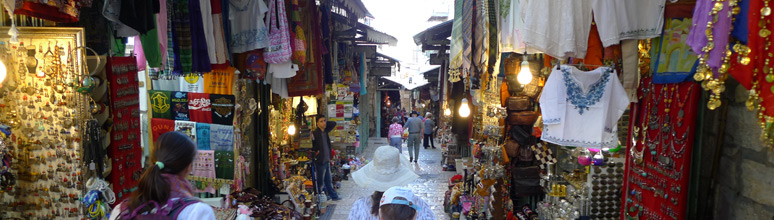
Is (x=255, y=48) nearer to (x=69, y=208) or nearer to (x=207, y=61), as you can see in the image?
(x=207, y=61)

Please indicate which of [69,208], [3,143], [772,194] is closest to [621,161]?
[772,194]

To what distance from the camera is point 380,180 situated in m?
3.29

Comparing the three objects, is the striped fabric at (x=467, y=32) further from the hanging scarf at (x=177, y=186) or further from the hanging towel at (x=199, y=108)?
the hanging scarf at (x=177, y=186)

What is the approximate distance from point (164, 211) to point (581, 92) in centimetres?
317

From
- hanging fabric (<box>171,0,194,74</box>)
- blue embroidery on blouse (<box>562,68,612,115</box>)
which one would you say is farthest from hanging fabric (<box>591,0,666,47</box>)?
hanging fabric (<box>171,0,194,74</box>)

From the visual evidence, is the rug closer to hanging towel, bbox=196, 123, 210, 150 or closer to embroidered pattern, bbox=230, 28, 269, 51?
hanging towel, bbox=196, 123, 210, 150

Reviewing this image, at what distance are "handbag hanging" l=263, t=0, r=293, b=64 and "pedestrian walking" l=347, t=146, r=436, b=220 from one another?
2.18m

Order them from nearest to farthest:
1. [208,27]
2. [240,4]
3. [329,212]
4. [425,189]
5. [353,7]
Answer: [208,27]
[240,4]
[329,212]
[353,7]
[425,189]

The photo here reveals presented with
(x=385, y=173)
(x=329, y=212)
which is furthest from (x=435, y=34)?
(x=385, y=173)

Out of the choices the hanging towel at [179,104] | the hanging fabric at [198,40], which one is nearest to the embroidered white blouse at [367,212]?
the hanging fabric at [198,40]

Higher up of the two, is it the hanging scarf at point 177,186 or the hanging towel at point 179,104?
the hanging towel at point 179,104

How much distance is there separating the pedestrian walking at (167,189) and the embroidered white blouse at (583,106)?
2911 mm

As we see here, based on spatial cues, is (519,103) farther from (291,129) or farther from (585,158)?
(291,129)

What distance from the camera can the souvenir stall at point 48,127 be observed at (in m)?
3.03
